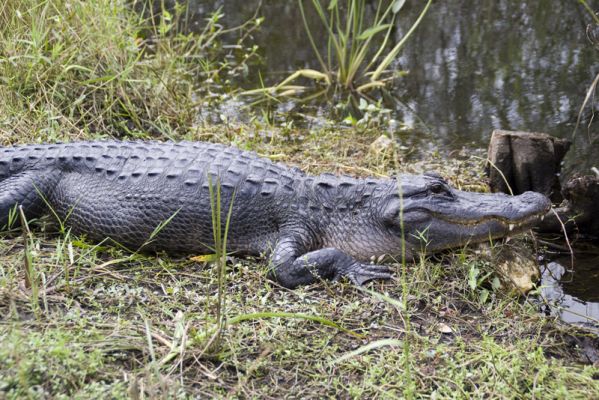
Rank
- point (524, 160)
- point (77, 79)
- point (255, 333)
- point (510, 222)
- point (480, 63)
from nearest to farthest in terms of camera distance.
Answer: point (255, 333)
point (510, 222)
point (524, 160)
point (77, 79)
point (480, 63)

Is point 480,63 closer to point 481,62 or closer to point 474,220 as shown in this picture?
point 481,62

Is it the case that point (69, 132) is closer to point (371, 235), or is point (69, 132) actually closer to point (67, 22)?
point (67, 22)

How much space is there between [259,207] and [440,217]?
41.5 inches

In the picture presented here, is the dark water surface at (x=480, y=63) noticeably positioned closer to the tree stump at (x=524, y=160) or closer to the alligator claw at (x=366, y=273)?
the tree stump at (x=524, y=160)

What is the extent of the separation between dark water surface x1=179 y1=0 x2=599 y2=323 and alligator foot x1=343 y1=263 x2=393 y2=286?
1.27m

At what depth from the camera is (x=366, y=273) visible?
152 inches

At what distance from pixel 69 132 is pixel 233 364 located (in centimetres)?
312

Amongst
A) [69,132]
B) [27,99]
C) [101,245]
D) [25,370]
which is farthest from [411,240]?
[27,99]

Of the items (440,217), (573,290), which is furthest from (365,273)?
(573,290)

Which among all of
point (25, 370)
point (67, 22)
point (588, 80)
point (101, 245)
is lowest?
point (588, 80)

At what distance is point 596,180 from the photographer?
434 centimetres

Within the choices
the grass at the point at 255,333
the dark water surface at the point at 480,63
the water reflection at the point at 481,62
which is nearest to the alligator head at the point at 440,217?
the grass at the point at 255,333

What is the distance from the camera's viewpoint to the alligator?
155 inches

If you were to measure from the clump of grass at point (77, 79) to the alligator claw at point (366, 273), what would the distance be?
2506 millimetres
